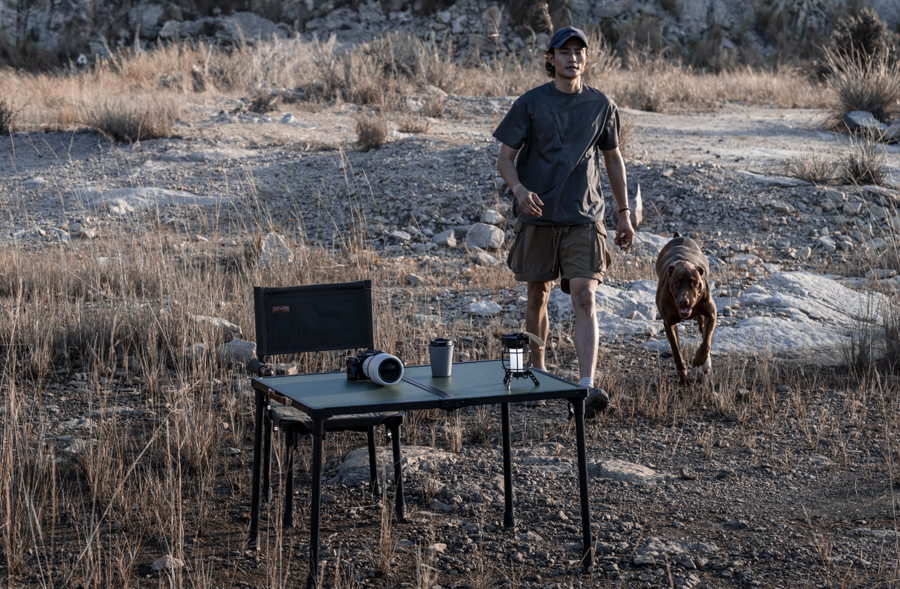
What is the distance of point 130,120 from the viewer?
11.2 metres

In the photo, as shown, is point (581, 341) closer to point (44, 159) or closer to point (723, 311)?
point (723, 311)

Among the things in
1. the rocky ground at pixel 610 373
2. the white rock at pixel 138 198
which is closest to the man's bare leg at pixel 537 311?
the rocky ground at pixel 610 373

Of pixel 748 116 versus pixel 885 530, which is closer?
pixel 885 530

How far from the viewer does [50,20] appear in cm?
2506

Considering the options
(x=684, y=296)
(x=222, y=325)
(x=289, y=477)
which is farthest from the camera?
(x=222, y=325)

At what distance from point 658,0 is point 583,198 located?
25.4 m

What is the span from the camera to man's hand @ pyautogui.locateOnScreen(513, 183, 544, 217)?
4035 millimetres

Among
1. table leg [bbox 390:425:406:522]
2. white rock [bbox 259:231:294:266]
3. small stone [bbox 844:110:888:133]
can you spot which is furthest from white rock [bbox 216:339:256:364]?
small stone [bbox 844:110:888:133]

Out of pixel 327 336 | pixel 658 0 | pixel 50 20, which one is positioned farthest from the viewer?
pixel 658 0

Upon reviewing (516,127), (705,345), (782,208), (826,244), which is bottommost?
(705,345)

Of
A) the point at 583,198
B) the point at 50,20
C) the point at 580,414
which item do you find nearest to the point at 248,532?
the point at 580,414

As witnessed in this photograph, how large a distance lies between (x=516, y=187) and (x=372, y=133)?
22.1 ft

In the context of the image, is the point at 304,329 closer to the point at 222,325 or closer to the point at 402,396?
the point at 402,396

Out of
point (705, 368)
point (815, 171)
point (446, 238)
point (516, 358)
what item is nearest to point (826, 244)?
point (815, 171)
